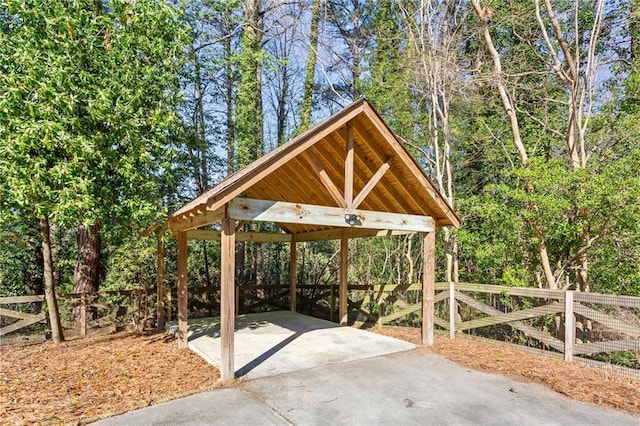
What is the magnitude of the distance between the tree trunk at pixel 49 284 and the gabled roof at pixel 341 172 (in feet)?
8.36

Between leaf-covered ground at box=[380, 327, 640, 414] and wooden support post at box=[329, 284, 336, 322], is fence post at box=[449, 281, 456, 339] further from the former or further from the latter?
wooden support post at box=[329, 284, 336, 322]

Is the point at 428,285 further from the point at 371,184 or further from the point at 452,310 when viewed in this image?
the point at 371,184

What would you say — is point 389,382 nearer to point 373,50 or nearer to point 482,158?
point 482,158

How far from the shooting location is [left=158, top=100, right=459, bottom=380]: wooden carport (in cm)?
504

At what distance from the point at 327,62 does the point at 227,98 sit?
4781 mm

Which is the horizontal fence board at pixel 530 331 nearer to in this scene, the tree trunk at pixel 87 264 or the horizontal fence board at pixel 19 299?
the horizontal fence board at pixel 19 299

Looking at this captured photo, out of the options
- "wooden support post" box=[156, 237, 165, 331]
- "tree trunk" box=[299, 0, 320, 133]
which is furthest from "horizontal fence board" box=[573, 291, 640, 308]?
"tree trunk" box=[299, 0, 320, 133]

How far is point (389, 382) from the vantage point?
16.7 ft

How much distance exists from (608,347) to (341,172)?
16.8 feet

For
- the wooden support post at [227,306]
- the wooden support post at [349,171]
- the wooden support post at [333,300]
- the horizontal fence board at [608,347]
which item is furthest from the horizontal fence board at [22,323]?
the horizontal fence board at [608,347]

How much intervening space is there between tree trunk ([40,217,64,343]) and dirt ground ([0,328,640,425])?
0.31 meters

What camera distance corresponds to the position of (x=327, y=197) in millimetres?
7637

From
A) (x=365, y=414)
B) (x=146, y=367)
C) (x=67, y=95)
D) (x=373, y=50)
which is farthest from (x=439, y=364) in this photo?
(x=373, y=50)

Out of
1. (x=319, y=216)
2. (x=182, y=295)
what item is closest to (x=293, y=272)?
(x=182, y=295)
